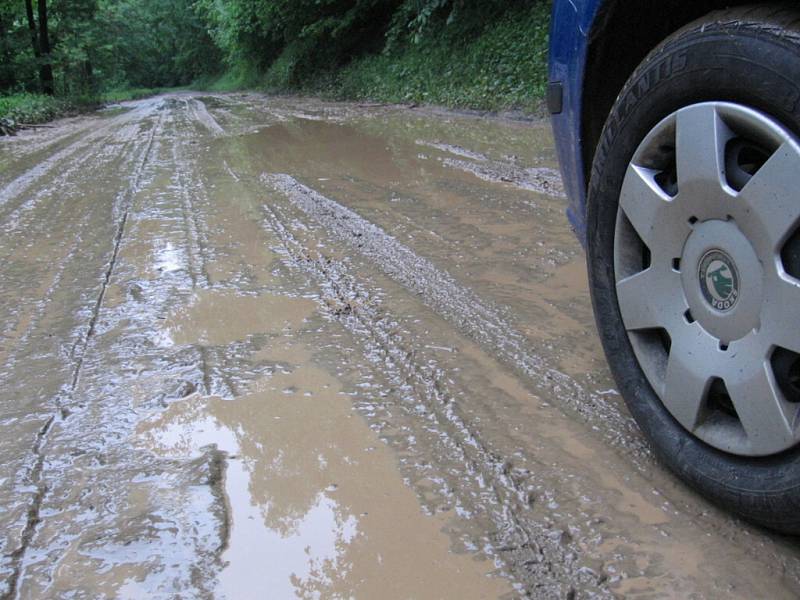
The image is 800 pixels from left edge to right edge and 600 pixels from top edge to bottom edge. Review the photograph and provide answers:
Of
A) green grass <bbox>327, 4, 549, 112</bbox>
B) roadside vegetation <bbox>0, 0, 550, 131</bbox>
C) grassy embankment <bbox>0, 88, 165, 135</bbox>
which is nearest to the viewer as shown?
green grass <bbox>327, 4, 549, 112</bbox>

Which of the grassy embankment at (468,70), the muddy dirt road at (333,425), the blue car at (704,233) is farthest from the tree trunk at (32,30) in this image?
the blue car at (704,233)

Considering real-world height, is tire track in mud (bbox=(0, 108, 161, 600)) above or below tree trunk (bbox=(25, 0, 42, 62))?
below

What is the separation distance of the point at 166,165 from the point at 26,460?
7.16 m

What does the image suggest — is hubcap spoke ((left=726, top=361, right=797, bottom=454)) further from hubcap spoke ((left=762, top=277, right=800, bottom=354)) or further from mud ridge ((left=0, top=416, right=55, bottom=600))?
mud ridge ((left=0, top=416, right=55, bottom=600))

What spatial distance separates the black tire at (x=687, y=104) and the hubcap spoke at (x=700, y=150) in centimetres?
5

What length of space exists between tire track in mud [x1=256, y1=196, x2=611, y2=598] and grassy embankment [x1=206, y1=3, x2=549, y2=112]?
9.62m

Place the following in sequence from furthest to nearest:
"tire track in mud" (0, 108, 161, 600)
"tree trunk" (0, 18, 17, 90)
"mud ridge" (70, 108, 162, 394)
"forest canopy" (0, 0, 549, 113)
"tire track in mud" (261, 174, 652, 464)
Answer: "tree trunk" (0, 18, 17, 90)
"forest canopy" (0, 0, 549, 113)
"mud ridge" (70, 108, 162, 394)
"tire track in mud" (261, 174, 652, 464)
"tire track in mud" (0, 108, 161, 600)

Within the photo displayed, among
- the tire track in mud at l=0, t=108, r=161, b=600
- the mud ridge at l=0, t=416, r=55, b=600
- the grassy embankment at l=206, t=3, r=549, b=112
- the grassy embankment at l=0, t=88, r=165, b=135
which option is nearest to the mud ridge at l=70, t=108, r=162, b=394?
the tire track in mud at l=0, t=108, r=161, b=600

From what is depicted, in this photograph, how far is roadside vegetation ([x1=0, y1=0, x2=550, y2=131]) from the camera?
15359mm

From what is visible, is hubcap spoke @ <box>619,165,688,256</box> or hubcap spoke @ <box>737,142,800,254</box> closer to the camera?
hubcap spoke @ <box>737,142,800,254</box>

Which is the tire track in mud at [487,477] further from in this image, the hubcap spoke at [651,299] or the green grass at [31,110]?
the green grass at [31,110]

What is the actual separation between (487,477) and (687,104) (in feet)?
4.07

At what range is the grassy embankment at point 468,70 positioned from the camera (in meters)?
13.9

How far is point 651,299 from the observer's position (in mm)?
1996
